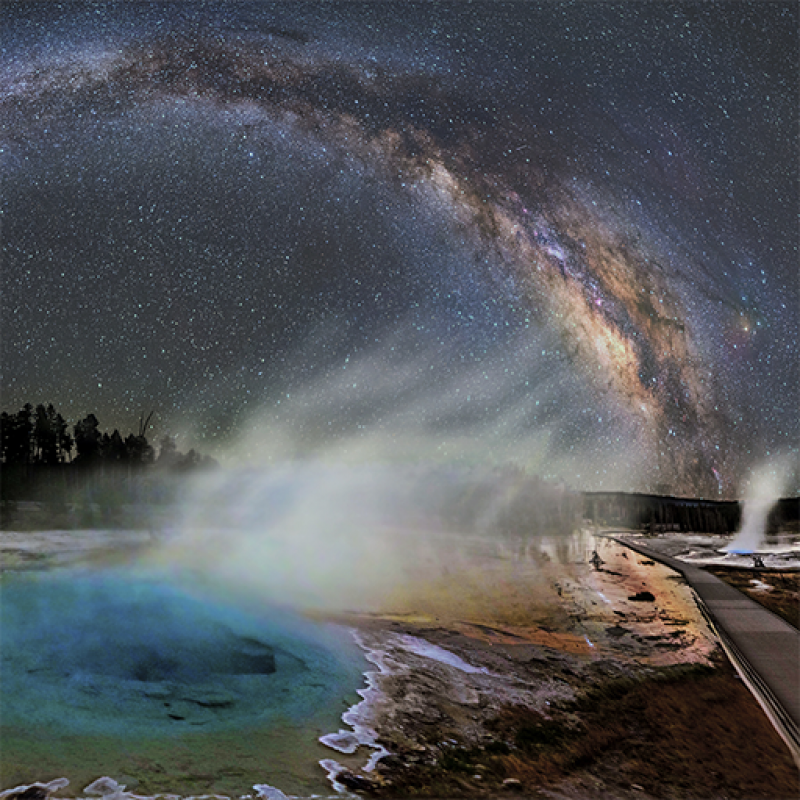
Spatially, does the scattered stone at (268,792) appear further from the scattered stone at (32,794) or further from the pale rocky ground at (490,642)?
the scattered stone at (32,794)

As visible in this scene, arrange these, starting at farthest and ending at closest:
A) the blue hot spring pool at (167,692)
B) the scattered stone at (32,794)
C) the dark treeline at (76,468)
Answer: the dark treeline at (76,468), the blue hot spring pool at (167,692), the scattered stone at (32,794)

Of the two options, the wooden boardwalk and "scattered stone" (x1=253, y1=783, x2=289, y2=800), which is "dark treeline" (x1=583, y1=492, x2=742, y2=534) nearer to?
the wooden boardwalk

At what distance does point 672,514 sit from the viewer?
2943 inches

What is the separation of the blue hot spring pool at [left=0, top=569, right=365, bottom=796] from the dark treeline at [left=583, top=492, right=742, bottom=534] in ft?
215

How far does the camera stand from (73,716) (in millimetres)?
8430

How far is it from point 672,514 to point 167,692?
74.8 metres

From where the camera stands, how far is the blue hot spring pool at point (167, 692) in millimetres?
7055

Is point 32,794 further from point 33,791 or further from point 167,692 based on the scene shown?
point 167,692

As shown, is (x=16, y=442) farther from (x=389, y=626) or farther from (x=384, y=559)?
(x=389, y=626)

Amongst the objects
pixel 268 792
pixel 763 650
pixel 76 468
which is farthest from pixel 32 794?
pixel 76 468


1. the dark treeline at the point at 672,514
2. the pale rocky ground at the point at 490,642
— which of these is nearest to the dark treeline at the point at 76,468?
the pale rocky ground at the point at 490,642

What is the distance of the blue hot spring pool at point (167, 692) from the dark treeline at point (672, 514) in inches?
2576

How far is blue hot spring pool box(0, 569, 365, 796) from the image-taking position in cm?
705

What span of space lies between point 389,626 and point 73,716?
8100 mm
